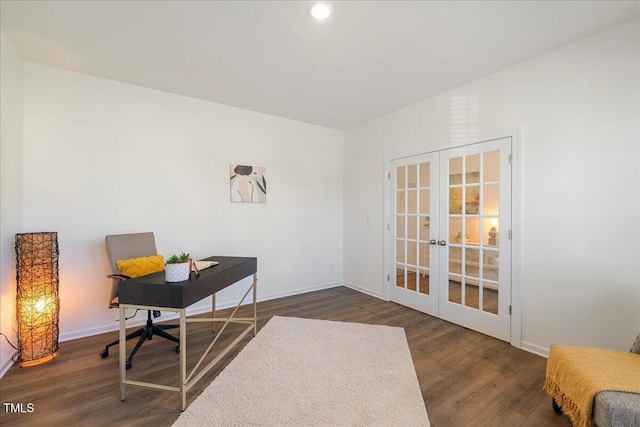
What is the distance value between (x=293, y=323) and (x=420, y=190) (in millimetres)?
2357

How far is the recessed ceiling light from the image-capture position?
6.11ft

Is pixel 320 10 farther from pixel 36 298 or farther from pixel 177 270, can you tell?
pixel 36 298

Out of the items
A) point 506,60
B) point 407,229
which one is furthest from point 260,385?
point 506,60

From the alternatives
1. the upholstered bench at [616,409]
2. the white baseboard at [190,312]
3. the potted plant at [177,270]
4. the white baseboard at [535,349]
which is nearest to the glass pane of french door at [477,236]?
the white baseboard at [535,349]

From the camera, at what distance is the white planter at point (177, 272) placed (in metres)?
1.89

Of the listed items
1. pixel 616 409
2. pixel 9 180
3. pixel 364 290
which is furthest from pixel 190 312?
pixel 616 409

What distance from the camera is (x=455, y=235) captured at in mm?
3197

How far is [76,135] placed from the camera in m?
2.78

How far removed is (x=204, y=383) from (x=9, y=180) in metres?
2.41

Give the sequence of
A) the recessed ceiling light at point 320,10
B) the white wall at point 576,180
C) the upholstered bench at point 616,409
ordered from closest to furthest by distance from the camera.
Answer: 1. the upholstered bench at point 616,409
2. the recessed ceiling light at point 320,10
3. the white wall at point 576,180

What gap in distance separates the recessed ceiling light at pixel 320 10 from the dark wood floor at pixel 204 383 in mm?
2860

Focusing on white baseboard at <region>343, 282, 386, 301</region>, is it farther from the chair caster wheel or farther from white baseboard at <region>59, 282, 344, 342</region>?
the chair caster wheel

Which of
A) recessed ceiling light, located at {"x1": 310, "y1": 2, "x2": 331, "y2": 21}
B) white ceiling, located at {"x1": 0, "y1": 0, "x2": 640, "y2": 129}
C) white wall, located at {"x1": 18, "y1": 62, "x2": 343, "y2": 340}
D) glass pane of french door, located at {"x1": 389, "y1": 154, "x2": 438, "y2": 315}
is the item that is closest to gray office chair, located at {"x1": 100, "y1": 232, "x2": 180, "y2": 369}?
white wall, located at {"x1": 18, "y1": 62, "x2": 343, "y2": 340}

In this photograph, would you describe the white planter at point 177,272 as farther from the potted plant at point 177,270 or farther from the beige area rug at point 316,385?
the beige area rug at point 316,385
